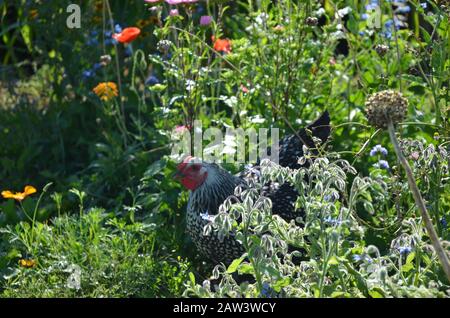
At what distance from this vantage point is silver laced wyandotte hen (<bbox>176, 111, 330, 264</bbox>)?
3479 millimetres

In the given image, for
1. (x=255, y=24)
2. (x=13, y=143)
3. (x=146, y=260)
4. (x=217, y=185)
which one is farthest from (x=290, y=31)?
(x=13, y=143)

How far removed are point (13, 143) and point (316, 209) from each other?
97.4 inches

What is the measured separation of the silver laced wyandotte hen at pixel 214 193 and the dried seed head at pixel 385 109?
3.30 ft

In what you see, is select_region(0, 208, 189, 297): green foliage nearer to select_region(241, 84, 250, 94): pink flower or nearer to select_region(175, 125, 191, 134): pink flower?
select_region(175, 125, 191, 134): pink flower

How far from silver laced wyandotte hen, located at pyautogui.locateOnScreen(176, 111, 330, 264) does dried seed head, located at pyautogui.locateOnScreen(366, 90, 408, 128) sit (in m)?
1.01

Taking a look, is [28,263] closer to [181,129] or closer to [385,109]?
[181,129]

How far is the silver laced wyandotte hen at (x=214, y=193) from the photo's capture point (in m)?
3.48

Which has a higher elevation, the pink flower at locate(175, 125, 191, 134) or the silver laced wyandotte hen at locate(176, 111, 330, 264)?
the pink flower at locate(175, 125, 191, 134)

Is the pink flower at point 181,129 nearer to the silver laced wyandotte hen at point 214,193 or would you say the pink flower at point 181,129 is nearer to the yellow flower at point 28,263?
the silver laced wyandotte hen at point 214,193

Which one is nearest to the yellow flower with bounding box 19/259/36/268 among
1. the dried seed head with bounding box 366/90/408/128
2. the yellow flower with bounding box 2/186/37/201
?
the yellow flower with bounding box 2/186/37/201

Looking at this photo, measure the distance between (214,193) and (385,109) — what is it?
1247mm

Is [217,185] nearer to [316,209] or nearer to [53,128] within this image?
[316,209]

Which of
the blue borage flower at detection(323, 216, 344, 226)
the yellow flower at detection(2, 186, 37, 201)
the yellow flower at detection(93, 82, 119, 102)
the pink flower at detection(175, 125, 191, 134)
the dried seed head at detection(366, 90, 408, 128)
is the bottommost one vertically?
the yellow flower at detection(2, 186, 37, 201)
